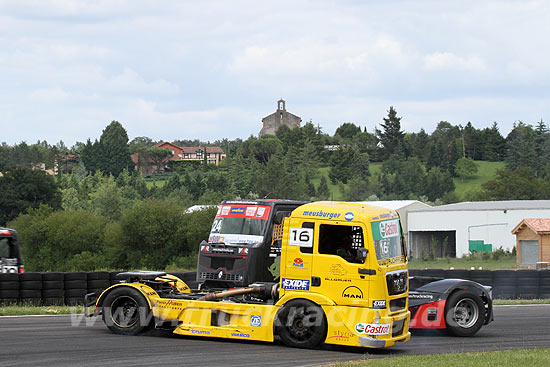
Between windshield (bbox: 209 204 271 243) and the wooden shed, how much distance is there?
131ft

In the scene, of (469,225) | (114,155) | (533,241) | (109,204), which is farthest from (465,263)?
(114,155)

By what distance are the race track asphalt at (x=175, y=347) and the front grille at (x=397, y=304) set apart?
2.48 ft

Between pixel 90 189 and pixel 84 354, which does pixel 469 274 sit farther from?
pixel 90 189

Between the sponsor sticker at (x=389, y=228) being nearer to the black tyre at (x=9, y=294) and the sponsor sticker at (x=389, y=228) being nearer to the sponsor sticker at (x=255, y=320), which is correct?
the sponsor sticker at (x=255, y=320)

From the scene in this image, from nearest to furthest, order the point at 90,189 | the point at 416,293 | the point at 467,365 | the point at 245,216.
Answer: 1. the point at 467,365
2. the point at 416,293
3. the point at 245,216
4. the point at 90,189

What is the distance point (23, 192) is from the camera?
320 ft

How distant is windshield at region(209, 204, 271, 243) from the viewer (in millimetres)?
17094

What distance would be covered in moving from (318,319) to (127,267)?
207 feet

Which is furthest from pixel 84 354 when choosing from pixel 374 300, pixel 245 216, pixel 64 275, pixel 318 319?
pixel 64 275

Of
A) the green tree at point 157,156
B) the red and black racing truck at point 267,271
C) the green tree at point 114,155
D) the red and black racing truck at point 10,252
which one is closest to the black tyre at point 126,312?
the red and black racing truck at point 267,271

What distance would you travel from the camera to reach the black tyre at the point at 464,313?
1557 cm

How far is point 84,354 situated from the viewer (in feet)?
40.4

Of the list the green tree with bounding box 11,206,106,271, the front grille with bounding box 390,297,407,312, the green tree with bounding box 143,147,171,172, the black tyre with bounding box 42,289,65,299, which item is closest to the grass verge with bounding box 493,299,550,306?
the front grille with bounding box 390,297,407,312

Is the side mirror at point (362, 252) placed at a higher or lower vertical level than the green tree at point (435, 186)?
lower
